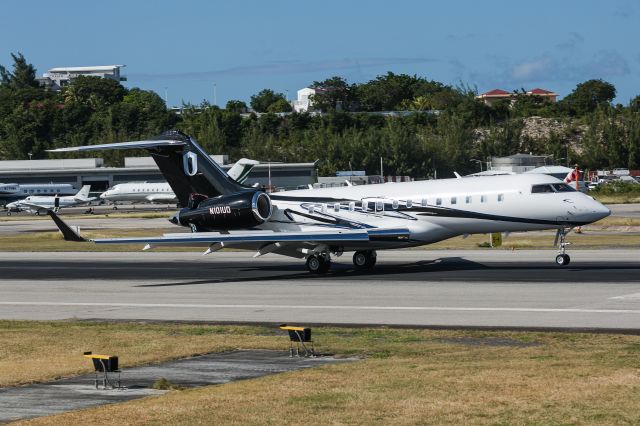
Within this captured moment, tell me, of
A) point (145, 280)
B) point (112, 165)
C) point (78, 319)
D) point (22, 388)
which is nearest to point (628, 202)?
point (145, 280)

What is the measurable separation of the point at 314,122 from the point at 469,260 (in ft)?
483

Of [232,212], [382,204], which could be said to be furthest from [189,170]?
[382,204]

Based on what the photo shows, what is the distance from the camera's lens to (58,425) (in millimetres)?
15062

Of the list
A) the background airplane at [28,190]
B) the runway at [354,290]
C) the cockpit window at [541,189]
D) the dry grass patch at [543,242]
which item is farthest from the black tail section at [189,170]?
the background airplane at [28,190]

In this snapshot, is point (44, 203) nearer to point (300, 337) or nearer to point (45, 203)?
point (45, 203)

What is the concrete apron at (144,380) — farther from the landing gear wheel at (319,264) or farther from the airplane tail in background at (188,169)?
the airplane tail in background at (188,169)

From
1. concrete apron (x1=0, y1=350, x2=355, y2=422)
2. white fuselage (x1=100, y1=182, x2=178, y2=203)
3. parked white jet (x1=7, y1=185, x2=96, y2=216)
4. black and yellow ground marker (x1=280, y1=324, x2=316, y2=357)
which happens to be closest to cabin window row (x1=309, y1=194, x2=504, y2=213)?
concrete apron (x1=0, y1=350, x2=355, y2=422)

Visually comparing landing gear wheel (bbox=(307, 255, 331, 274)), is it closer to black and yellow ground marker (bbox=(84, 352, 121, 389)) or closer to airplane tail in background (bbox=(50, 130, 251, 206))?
airplane tail in background (bbox=(50, 130, 251, 206))

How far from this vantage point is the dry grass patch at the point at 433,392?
50.2ft

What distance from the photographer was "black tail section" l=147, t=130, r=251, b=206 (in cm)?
4031

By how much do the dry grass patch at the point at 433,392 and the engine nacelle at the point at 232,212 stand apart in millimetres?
17146

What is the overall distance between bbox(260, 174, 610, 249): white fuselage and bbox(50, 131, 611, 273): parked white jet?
35 mm

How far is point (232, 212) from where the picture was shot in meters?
39.1

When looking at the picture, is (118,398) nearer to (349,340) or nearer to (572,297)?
(349,340)
